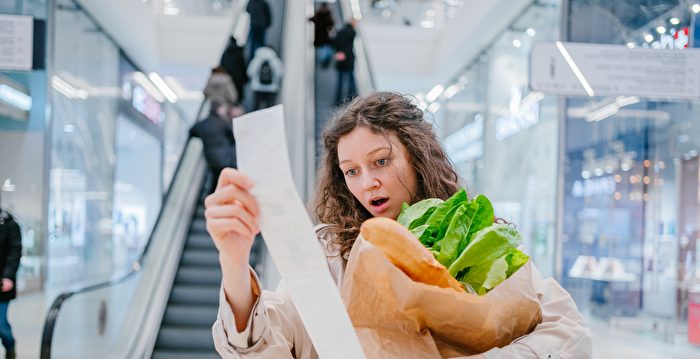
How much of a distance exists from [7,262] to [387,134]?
389cm

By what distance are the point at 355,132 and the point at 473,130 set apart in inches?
445

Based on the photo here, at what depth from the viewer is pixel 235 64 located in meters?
8.95

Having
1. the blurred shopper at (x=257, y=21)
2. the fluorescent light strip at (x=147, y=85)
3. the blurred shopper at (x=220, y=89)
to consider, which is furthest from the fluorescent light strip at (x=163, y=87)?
the blurred shopper at (x=220, y=89)

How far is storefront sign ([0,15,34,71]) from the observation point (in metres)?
3.96

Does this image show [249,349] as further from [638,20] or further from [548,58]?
[638,20]

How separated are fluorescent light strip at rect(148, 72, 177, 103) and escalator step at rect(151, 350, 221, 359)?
929cm

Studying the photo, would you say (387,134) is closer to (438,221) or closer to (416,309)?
(438,221)

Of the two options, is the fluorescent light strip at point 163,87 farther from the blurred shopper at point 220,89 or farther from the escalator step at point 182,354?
the escalator step at point 182,354

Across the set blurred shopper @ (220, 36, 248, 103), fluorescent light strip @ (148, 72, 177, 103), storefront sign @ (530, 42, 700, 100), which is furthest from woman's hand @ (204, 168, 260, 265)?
fluorescent light strip @ (148, 72, 177, 103)

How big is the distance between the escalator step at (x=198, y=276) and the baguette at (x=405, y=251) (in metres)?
6.16

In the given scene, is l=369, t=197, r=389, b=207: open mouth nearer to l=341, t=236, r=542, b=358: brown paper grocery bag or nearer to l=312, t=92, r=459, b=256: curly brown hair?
l=312, t=92, r=459, b=256: curly brown hair

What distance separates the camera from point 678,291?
534cm

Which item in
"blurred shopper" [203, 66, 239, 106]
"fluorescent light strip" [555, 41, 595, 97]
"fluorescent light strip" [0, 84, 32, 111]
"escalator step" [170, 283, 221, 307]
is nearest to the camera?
"fluorescent light strip" [555, 41, 595, 97]

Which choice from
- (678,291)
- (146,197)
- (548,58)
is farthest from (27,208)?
(146,197)
